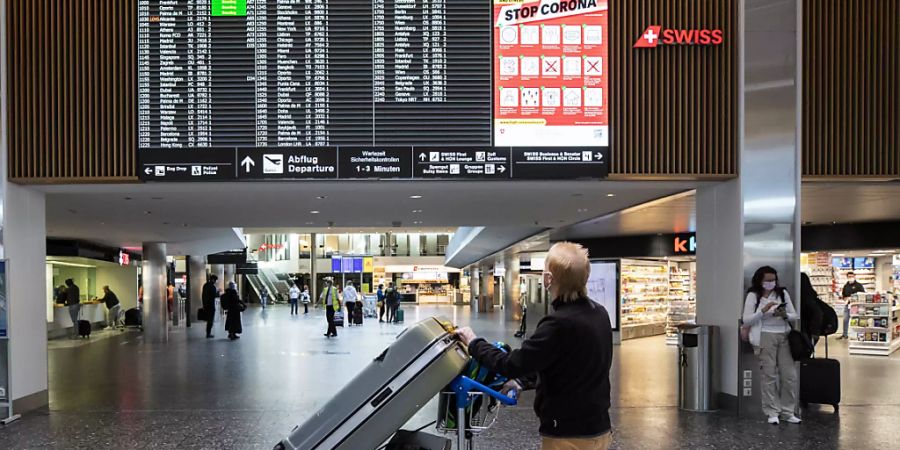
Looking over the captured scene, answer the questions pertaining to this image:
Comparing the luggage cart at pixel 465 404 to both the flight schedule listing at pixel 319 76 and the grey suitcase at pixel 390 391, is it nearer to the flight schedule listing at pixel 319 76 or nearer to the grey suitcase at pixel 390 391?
the grey suitcase at pixel 390 391

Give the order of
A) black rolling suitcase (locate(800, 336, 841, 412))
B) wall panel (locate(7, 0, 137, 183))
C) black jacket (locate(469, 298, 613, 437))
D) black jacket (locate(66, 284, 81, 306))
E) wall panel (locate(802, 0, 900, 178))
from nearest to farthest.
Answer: black jacket (locate(469, 298, 613, 437)), wall panel (locate(7, 0, 137, 183)), wall panel (locate(802, 0, 900, 178)), black rolling suitcase (locate(800, 336, 841, 412)), black jacket (locate(66, 284, 81, 306))

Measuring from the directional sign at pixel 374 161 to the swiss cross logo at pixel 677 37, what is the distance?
2541 mm

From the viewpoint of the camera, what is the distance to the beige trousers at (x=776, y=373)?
6855 millimetres

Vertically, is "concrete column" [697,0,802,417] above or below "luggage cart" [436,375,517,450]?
above

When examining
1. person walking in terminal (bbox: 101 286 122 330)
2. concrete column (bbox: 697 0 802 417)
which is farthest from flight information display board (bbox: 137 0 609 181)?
person walking in terminal (bbox: 101 286 122 330)

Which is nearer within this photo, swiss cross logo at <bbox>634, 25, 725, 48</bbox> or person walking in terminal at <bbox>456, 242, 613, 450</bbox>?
person walking in terminal at <bbox>456, 242, 613, 450</bbox>

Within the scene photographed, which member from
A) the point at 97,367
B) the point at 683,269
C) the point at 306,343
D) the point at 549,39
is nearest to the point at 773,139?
the point at 549,39

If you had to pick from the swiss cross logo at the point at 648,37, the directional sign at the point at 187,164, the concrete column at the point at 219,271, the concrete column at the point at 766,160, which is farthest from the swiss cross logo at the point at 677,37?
the concrete column at the point at 219,271

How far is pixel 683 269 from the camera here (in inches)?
763

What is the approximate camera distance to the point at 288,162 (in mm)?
6902

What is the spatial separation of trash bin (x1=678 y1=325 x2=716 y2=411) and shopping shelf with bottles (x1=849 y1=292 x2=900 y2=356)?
8608mm

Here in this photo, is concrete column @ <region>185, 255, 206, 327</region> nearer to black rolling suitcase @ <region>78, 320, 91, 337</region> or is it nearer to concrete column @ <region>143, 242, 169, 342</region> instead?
concrete column @ <region>143, 242, 169, 342</region>

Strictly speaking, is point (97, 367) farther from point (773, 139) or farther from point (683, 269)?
point (683, 269)

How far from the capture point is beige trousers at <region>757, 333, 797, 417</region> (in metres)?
6.86
